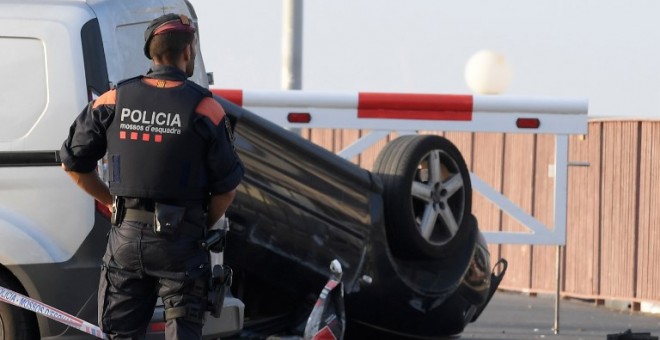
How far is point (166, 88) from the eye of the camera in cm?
561

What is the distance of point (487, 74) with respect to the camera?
52.5 feet

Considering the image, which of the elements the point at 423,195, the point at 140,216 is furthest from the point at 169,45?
the point at 423,195

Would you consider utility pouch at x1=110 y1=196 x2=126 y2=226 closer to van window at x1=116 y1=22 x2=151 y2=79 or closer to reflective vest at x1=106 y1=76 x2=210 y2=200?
reflective vest at x1=106 y1=76 x2=210 y2=200

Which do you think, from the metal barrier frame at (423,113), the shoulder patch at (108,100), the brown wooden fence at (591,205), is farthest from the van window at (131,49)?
the brown wooden fence at (591,205)

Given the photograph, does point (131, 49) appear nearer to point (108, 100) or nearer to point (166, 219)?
point (108, 100)

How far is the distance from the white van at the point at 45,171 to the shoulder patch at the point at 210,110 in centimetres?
118

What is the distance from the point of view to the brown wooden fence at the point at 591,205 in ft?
45.8

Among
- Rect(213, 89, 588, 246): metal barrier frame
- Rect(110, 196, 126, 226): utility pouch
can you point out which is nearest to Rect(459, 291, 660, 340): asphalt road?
Rect(213, 89, 588, 246): metal barrier frame

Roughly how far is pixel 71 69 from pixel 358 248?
224cm

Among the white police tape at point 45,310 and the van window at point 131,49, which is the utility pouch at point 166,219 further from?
the van window at point 131,49

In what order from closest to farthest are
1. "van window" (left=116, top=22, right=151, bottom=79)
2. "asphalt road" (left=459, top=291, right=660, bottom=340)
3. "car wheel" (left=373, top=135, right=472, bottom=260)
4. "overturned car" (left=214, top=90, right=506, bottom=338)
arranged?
"van window" (left=116, top=22, right=151, bottom=79)
"overturned car" (left=214, top=90, right=506, bottom=338)
"car wheel" (left=373, top=135, right=472, bottom=260)
"asphalt road" (left=459, top=291, right=660, bottom=340)

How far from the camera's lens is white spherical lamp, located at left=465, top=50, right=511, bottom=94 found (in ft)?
52.5

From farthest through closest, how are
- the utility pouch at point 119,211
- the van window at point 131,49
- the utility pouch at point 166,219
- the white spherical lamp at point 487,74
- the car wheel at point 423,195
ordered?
the white spherical lamp at point 487,74
the car wheel at point 423,195
the van window at point 131,49
the utility pouch at point 119,211
the utility pouch at point 166,219

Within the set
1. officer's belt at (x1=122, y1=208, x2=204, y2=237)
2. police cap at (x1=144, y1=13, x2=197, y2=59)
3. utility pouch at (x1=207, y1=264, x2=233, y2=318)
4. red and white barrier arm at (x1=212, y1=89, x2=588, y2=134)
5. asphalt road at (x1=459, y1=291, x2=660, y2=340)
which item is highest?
police cap at (x1=144, y1=13, x2=197, y2=59)
